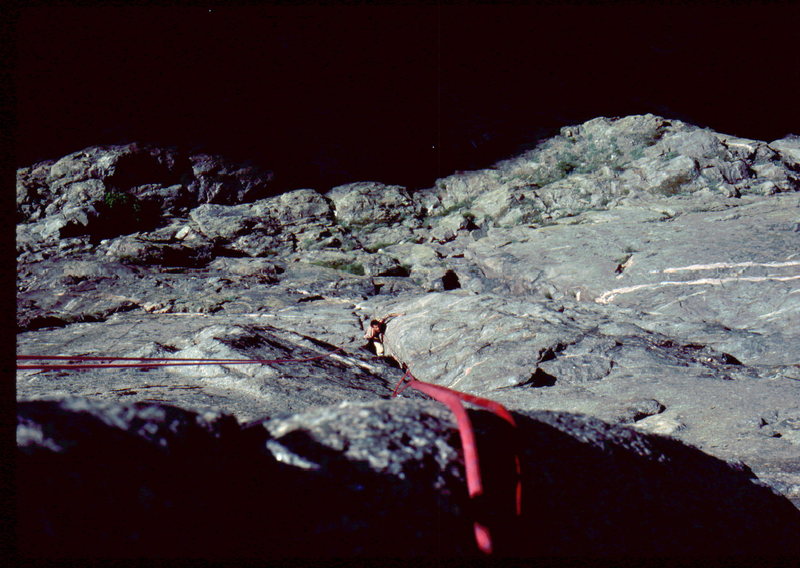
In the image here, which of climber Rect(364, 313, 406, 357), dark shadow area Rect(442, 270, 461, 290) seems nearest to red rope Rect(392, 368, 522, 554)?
climber Rect(364, 313, 406, 357)

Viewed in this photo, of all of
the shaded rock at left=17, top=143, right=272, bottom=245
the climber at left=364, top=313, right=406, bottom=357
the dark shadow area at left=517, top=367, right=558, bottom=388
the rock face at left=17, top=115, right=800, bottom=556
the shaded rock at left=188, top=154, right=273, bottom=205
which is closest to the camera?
the rock face at left=17, top=115, right=800, bottom=556

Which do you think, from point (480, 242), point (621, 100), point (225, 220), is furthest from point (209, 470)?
point (621, 100)

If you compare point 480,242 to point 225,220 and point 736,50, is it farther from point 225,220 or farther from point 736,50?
point 736,50

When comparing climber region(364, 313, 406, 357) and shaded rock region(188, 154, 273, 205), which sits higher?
shaded rock region(188, 154, 273, 205)

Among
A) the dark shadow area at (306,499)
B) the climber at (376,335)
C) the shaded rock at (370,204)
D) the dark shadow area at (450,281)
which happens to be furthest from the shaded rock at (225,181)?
the dark shadow area at (306,499)

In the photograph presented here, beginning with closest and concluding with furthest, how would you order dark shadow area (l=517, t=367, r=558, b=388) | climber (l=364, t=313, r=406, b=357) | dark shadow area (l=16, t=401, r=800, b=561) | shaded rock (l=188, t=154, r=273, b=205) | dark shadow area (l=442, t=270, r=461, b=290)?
dark shadow area (l=16, t=401, r=800, b=561), dark shadow area (l=517, t=367, r=558, b=388), climber (l=364, t=313, r=406, b=357), dark shadow area (l=442, t=270, r=461, b=290), shaded rock (l=188, t=154, r=273, b=205)

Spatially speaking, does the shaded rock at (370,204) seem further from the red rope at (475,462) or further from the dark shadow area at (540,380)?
the red rope at (475,462)

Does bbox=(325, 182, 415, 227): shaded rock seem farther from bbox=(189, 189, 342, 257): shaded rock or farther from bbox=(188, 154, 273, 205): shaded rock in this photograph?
bbox=(188, 154, 273, 205): shaded rock

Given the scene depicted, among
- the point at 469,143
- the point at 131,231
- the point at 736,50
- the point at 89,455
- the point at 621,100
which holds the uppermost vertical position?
the point at 736,50
